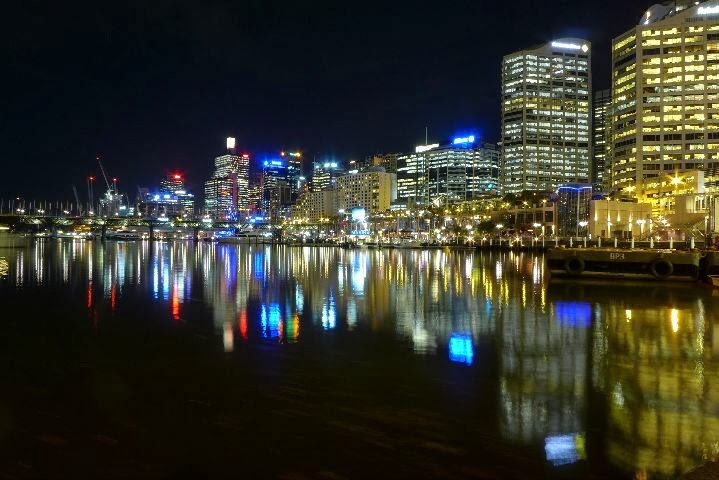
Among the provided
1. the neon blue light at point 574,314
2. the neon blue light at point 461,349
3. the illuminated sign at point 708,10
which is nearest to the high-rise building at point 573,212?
the illuminated sign at point 708,10

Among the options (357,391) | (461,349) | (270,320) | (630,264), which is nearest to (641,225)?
(630,264)

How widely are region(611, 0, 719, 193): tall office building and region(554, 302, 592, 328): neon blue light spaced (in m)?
127

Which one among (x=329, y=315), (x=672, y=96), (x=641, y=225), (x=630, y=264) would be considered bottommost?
(x=329, y=315)

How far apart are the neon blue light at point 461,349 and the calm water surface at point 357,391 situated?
109 mm

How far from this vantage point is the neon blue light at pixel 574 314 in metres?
18.9

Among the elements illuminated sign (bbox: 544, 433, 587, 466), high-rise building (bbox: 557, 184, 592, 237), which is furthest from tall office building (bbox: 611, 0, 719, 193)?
illuminated sign (bbox: 544, 433, 587, 466)

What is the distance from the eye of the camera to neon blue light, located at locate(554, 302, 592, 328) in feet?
61.9

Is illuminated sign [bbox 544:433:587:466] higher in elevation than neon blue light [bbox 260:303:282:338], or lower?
lower

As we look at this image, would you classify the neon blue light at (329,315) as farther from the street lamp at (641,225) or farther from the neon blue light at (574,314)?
the street lamp at (641,225)

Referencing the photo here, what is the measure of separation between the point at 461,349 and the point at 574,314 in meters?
8.33

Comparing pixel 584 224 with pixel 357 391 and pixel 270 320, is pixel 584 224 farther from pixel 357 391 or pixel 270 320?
pixel 357 391

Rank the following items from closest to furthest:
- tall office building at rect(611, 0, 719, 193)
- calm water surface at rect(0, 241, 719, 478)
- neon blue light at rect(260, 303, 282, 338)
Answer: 1. calm water surface at rect(0, 241, 719, 478)
2. neon blue light at rect(260, 303, 282, 338)
3. tall office building at rect(611, 0, 719, 193)

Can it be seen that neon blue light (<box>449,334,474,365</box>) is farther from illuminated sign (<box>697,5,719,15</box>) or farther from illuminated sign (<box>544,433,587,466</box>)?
illuminated sign (<box>697,5,719,15</box>)

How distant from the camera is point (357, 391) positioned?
10.7m
